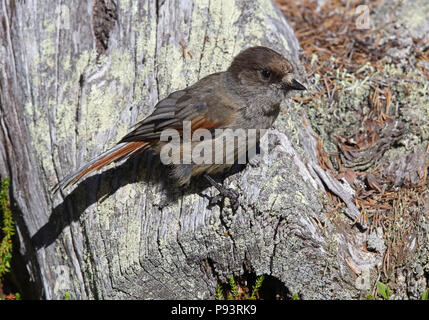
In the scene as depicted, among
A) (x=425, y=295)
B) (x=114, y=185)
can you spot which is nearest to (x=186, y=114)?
(x=114, y=185)

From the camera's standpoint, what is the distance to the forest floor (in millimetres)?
4227

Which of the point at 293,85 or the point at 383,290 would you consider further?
the point at 293,85

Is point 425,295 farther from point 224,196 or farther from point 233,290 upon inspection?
point 224,196

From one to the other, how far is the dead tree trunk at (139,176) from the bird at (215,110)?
0.70 ft

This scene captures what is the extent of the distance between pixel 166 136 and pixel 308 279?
177 centimetres

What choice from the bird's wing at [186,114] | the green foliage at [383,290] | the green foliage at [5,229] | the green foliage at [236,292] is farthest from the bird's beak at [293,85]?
the green foliage at [5,229]

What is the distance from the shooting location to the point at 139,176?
4.61 meters

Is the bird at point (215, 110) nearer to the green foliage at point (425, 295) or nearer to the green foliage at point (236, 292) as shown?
the green foliage at point (236, 292)

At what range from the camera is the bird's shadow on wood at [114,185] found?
14.8ft

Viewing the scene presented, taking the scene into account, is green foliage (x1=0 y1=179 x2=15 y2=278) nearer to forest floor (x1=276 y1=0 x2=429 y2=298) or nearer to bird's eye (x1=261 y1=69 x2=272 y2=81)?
bird's eye (x1=261 y1=69 x2=272 y2=81)

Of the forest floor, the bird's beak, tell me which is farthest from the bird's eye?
the forest floor

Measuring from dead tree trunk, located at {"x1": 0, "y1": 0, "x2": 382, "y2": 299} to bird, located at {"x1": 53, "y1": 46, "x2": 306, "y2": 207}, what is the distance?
213 millimetres

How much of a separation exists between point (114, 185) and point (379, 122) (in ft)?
8.91

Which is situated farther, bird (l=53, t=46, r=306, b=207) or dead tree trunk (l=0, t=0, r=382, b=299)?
bird (l=53, t=46, r=306, b=207)
